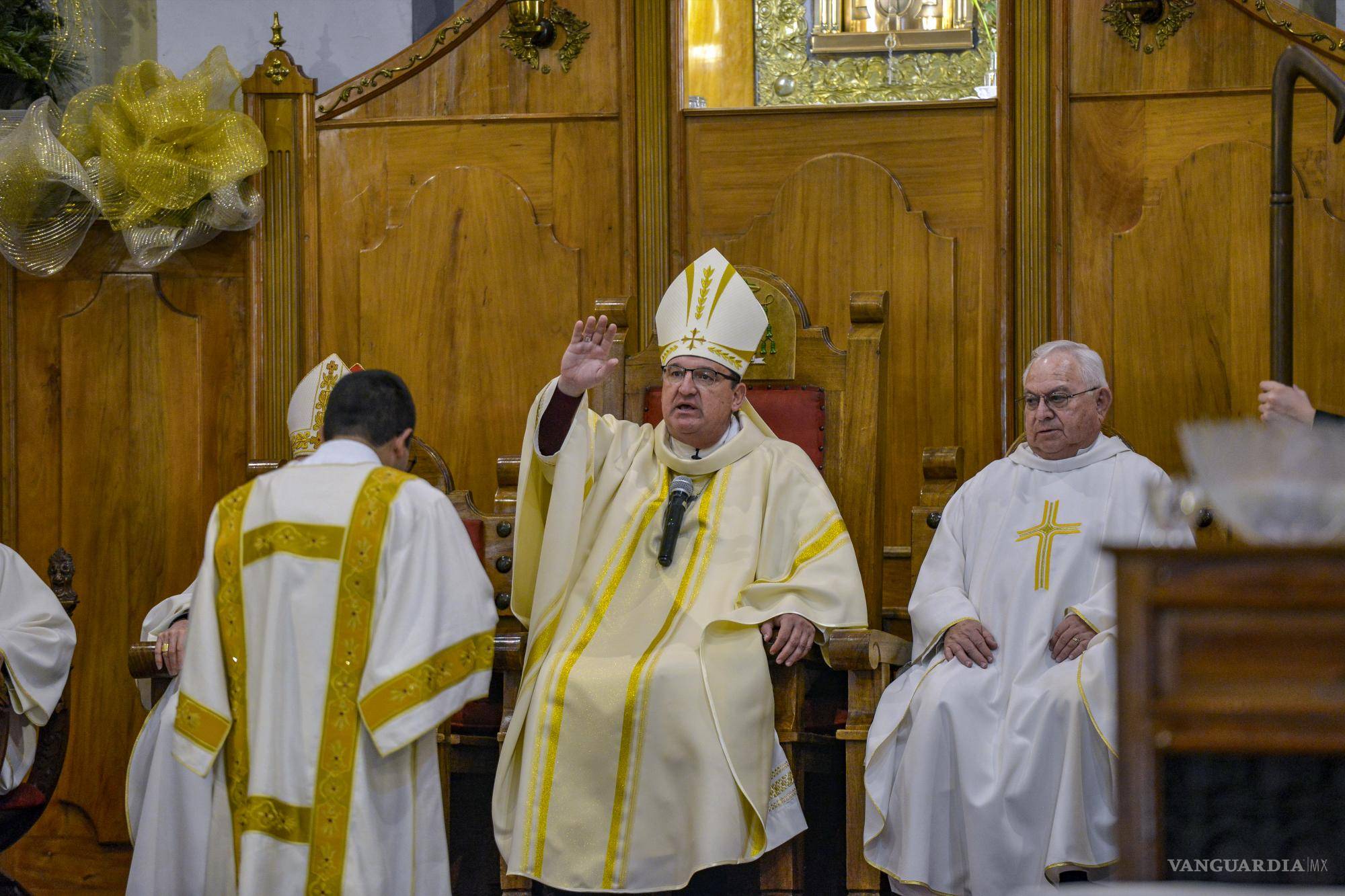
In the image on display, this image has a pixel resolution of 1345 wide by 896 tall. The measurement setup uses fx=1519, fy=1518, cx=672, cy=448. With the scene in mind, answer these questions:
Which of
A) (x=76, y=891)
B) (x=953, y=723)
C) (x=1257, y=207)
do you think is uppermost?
(x=1257, y=207)

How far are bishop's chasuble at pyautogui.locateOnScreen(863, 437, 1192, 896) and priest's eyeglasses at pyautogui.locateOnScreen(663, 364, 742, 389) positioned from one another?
864 millimetres

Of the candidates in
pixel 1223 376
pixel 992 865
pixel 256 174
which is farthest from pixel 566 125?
pixel 992 865

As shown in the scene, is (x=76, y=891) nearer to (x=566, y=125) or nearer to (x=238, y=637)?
(x=238, y=637)

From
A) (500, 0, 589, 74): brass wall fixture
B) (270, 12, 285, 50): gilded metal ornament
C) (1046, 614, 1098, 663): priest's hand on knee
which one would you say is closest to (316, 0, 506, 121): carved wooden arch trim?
(500, 0, 589, 74): brass wall fixture

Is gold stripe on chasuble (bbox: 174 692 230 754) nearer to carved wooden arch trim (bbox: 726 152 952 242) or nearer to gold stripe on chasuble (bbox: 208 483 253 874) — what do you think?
gold stripe on chasuble (bbox: 208 483 253 874)

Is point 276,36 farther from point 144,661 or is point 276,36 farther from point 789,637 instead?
point 789,637

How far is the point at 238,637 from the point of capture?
11.4 feet

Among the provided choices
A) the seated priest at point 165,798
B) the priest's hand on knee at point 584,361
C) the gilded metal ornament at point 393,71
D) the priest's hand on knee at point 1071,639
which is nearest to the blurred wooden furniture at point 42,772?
the seated priest at point 165,798

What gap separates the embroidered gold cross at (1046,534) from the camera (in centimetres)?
468

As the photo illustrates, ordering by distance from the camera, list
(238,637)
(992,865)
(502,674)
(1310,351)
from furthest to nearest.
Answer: (1310,351), (502,674), (992,865), (238,637)

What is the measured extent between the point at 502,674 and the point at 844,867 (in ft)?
4.08

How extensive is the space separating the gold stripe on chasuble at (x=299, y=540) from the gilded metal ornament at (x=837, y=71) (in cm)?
297

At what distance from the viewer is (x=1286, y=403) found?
4.04 meters

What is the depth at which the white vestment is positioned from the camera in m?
4.05
